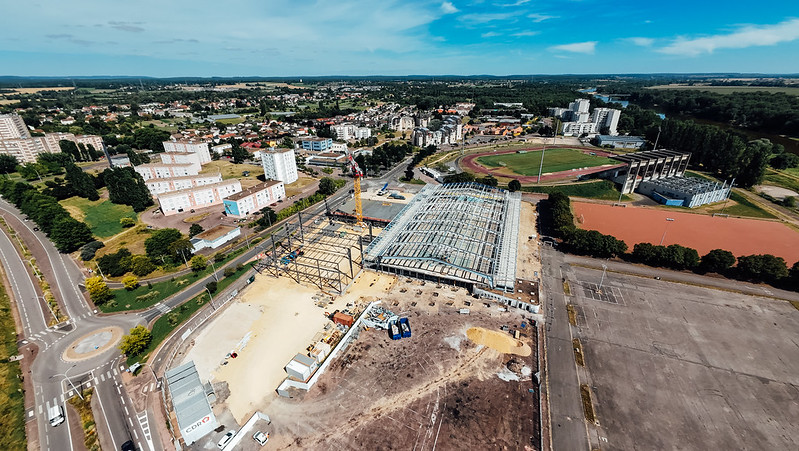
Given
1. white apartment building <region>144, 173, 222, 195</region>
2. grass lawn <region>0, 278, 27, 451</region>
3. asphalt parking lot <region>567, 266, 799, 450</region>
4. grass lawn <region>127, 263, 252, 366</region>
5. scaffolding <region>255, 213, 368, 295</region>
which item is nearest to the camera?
asphalt parking lot <region>567, 266, 799, 450</region>

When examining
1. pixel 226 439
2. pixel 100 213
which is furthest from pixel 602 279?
pixel 100 213

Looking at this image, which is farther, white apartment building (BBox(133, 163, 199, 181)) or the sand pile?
white apartment building (BBox(133, 163, 199, 181))

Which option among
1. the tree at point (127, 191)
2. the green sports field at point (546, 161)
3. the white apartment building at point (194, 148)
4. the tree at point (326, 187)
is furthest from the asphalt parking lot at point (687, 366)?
the white apartment building at point (194, 148)

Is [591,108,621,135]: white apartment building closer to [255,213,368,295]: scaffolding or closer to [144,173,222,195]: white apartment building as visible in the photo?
[255,213,368,295]: scaffolding

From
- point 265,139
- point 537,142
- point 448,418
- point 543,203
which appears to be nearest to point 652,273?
point 543,203

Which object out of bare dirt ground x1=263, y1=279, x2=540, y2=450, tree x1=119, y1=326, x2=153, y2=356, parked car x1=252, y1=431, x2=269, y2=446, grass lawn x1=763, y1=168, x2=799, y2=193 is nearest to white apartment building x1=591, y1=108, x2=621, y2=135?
grass lawn x1=763, y1=168, x2=799, y2=193

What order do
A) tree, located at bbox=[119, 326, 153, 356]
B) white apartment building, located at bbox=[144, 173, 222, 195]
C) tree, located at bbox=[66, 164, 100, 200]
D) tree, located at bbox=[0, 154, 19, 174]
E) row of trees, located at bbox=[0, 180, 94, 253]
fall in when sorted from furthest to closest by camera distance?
tree, located at bbox=[0, 154, 19, 174]
tree, located at bbox=[66, 164, 100, 200]
white apartment building, located at bbox=[144, 173, 222, 195]
row of trees, located at bbox=[0, 180, 94, 253]
tree, located at bbox=[119, 326, 153, 356]
